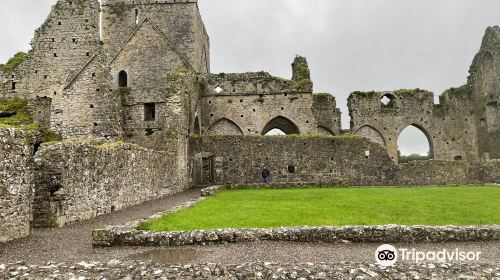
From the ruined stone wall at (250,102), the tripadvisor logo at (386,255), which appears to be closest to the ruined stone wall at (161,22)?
the ruined stone wall at (250,102)

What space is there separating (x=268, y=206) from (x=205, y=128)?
763 inches

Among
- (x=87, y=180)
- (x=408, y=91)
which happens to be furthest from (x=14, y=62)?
(x=408, y=91)

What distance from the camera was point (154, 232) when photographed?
7102 mm

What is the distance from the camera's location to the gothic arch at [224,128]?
30.3 meters

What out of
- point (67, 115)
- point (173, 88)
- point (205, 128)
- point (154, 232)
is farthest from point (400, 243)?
point (205, 128)

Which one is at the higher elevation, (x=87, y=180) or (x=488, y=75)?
(x=488, y=75)

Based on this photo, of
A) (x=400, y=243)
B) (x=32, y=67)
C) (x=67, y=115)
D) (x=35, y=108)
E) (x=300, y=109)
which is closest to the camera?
(x=400, y=243)

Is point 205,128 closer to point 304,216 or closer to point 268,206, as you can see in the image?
point 268,206

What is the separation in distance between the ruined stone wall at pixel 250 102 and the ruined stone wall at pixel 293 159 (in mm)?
6508

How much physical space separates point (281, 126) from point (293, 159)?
957cm

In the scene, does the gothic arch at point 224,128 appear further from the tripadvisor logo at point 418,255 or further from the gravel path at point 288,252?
the tripadvisor logo at point 418,255

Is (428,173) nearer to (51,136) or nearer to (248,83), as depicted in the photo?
(248,83)

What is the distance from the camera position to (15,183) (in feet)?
23.4

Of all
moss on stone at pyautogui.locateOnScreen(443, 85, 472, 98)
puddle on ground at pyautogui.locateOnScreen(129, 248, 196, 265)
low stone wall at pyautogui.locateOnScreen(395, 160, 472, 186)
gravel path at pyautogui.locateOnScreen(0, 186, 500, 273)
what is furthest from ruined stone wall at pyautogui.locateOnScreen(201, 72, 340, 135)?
puddle on ground at pyautogui.locateOnScreen(129, 248, 196, 265)
